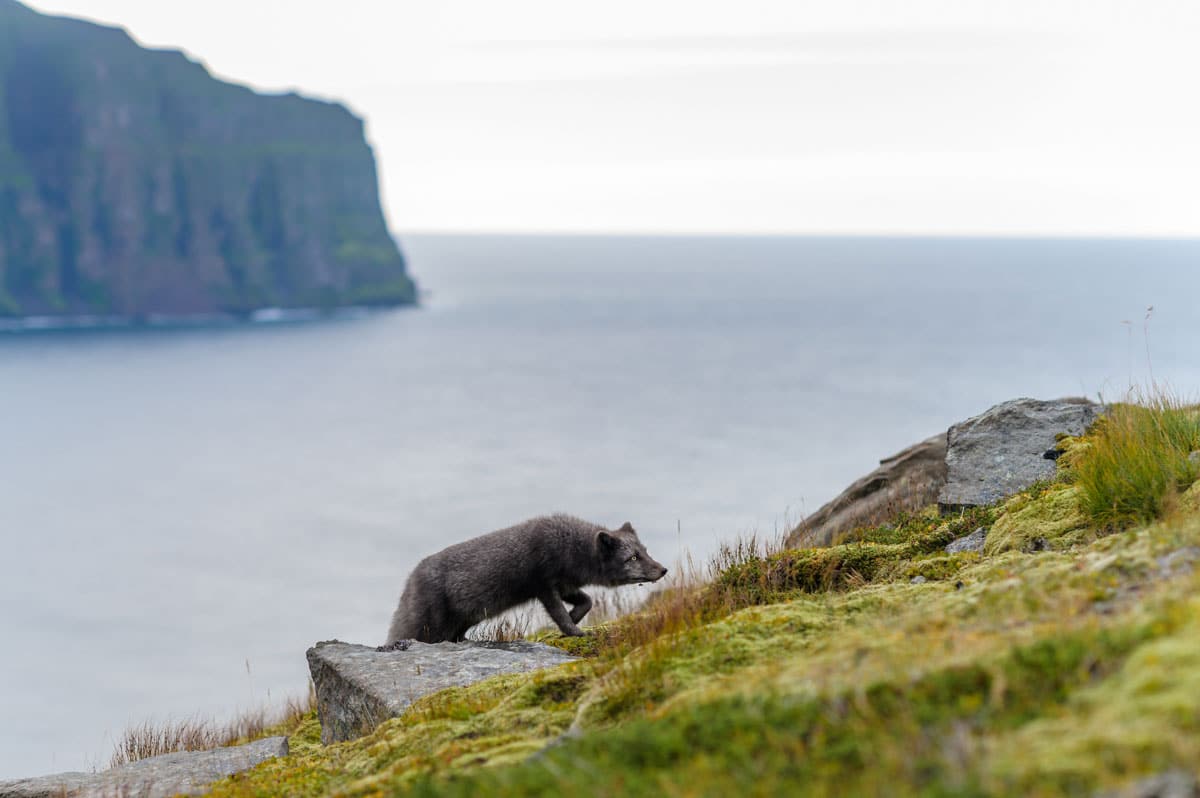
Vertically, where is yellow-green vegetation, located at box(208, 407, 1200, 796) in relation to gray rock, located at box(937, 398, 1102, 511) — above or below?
below

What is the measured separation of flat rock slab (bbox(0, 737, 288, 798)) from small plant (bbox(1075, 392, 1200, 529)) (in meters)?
8.21

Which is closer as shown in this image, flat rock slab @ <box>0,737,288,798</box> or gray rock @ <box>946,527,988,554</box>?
flat rock slab @ <box>0,737,288,798</box>

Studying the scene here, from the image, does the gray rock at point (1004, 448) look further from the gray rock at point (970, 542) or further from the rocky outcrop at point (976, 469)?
the gray rock at point (970, 542)

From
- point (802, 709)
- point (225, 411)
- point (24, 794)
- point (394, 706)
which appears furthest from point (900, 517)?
point (225, 411)

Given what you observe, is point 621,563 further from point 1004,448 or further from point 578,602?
point 1004,448

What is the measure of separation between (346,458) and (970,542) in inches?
3989

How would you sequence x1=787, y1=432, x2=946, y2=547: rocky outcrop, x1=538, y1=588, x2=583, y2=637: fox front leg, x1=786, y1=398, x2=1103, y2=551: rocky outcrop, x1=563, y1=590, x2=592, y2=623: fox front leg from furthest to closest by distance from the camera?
x1=787, y1=432, x2=946, y2=547: rocky outcrop → x1=563, y1=590, x2=592, y2=623: fox front leg → x1=786, y1=398, x2=1103, y2=551: rocky outcrop → x1=538, y1=588, x2=583, y2=637: fox front leg

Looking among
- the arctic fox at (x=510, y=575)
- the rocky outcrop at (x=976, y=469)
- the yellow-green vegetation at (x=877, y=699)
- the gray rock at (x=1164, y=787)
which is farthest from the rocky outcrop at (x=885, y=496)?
the gray rock at (x=1164, y=787)

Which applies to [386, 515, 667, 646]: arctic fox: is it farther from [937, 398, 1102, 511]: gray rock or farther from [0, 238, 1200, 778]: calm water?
[0, 238, 1200, 778]: calm water

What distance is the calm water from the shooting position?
191ft

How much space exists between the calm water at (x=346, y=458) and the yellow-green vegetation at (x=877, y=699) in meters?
13.9

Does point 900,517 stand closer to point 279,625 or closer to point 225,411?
point 279,625

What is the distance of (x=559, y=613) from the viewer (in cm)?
1146

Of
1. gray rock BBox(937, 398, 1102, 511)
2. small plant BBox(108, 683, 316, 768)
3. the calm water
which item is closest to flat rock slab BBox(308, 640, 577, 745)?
small plant BBox(108, 683, 316, 768)
